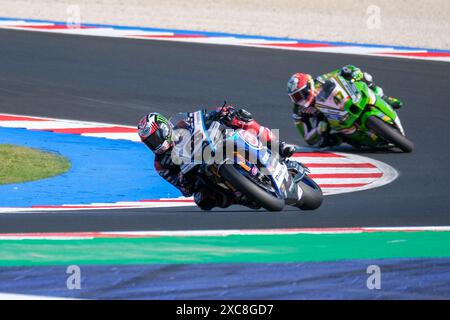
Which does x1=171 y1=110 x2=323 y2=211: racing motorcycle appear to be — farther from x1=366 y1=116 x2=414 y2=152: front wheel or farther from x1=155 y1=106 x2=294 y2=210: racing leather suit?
x1=366 y1=116 x2=414 y2=152: front wheel

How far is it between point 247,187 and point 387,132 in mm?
4544

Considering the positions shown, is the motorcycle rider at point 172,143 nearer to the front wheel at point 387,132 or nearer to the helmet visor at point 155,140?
the helmet visor at point 155,140

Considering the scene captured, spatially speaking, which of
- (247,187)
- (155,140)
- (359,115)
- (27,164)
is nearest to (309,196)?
(247,187)

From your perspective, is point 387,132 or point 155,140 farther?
point 387,132

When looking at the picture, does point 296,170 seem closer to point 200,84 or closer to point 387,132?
point 387,132

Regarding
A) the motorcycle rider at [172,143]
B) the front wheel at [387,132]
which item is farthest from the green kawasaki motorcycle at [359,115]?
the motorcycle rider at [172,143]

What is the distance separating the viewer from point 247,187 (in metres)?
10.0

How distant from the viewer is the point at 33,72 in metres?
18.5

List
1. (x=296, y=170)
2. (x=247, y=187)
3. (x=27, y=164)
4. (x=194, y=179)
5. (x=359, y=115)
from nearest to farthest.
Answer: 1. (x=247, y=187)
2. (x=194, y=179)
3. (x=296, y=170)
4. (x=27, y=164)
5. (x=359, y=115)

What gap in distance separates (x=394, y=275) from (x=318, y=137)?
7.04 m

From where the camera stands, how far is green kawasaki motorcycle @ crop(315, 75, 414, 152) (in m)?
14.2

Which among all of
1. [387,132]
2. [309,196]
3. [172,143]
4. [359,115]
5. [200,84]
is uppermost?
[200,84]
